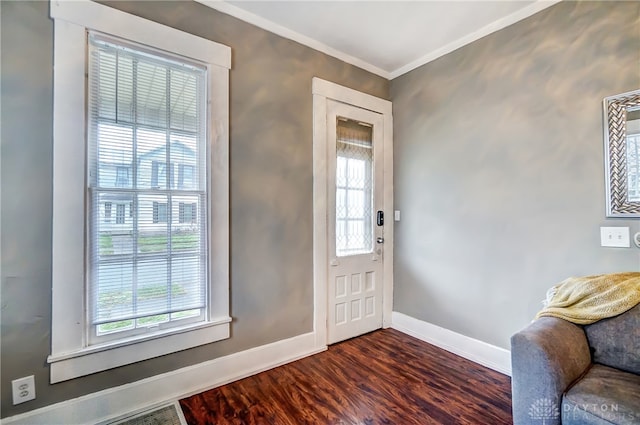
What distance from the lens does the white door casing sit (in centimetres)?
268

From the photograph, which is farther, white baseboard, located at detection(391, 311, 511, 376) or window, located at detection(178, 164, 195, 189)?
white baseboard, located at detection(391, 311, 511, 376)

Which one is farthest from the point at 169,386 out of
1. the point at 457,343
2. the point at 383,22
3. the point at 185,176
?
the point at 383,22

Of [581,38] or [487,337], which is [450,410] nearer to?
[487,337]

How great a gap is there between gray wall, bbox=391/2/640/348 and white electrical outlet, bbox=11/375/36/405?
2.88m

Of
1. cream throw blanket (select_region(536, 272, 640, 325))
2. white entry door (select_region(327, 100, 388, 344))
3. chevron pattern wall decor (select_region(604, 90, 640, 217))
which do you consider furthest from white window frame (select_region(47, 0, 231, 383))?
chevron pattern wall decor (select_region(604, 90, 640, 217))

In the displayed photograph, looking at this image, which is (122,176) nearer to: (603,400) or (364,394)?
(364,394)

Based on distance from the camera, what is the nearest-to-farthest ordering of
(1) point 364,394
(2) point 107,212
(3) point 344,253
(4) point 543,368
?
(4) point 543,368 → (2) point 107,212 → (1) point 364,394 → (3) point 344,253

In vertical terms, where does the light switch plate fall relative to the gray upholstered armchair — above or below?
above

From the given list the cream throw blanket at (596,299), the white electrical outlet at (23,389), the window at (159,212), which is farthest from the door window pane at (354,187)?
the white electrical outlet at (23,389)

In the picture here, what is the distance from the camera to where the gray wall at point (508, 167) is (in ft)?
6.29

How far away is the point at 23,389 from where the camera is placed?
158cm

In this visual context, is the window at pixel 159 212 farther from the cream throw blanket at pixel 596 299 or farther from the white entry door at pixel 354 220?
Answer: the cream throw blanket at pixel 596 299

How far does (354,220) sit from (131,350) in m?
2.06

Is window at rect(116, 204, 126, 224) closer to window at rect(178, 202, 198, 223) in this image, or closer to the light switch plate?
window at rect(178, 202, 198, 223)
